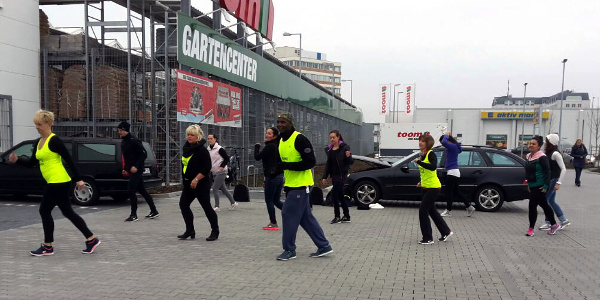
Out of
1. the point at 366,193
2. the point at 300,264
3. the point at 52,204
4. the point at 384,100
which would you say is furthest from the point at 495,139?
the point at 52,204

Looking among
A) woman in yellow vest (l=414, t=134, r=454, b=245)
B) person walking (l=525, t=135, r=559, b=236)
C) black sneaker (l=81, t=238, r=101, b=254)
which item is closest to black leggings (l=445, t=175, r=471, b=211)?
person walking (l=525, t=135, r=559, b=236)

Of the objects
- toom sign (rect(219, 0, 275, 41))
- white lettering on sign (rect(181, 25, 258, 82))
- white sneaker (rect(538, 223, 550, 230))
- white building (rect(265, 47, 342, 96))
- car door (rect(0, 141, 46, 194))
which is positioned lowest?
white sneaker (rect(538, 223, 550, 230))

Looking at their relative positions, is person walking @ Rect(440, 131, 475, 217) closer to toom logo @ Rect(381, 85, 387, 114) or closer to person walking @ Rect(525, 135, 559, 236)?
person walking @ Rect(525, 135, 559, 236)

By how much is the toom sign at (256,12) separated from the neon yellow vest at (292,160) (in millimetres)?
10701

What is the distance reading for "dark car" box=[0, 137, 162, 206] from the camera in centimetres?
1014

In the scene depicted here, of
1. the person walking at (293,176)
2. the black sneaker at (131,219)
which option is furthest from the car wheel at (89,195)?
the person walking at (293,176)

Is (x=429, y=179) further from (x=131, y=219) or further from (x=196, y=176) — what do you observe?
(x=131, y=219)

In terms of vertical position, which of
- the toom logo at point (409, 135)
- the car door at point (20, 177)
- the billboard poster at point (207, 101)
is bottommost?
the car door at point (20, 177)

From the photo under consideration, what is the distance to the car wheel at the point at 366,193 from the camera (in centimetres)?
1073

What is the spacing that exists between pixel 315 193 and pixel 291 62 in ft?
291

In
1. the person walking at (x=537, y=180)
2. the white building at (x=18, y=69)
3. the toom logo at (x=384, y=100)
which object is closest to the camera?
the person walking at (x=537, y=180)

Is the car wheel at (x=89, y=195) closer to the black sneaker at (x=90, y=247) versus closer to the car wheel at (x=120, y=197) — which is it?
the car wheel at (x=120, y=197)

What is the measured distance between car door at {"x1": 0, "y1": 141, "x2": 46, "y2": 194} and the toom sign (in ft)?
25.6

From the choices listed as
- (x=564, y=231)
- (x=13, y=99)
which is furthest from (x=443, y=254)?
(x=13, y=99)
